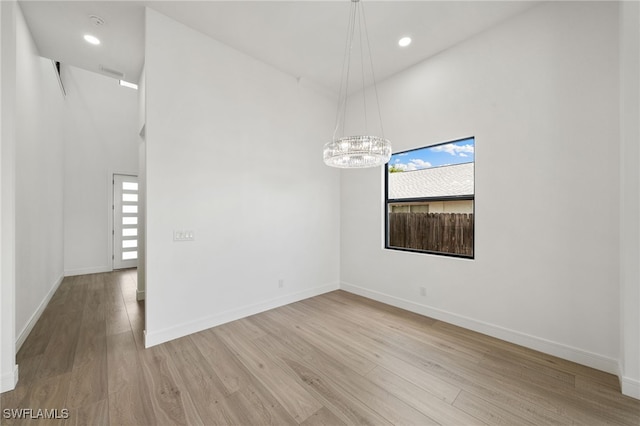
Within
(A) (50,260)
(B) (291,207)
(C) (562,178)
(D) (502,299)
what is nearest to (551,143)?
(C) (562,178)

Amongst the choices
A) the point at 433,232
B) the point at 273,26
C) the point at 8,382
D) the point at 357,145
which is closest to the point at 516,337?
the point at 433,232

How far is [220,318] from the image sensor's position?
3070 mm

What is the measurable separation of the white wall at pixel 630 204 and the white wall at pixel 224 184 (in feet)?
10.9

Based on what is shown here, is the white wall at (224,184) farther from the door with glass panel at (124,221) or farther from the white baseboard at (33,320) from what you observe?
the door with glass panel at (124,221)

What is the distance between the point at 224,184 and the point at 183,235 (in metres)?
0.78

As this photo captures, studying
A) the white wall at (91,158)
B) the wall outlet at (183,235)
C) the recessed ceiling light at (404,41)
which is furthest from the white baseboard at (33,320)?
the recessed ceiling light at (404,41)

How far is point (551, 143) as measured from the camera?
2408mm

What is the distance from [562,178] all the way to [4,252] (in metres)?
4.76

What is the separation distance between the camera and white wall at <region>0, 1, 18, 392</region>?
188cm

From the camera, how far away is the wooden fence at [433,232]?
10.1 feet

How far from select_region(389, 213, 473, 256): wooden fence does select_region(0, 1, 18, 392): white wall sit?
13.1ft

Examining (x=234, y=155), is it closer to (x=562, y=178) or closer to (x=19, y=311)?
(x=19, y=311)

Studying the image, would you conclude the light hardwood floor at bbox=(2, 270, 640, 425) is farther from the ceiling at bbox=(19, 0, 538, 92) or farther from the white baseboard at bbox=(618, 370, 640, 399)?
the ceiling at bbox=(19, 0, 538, 92)
